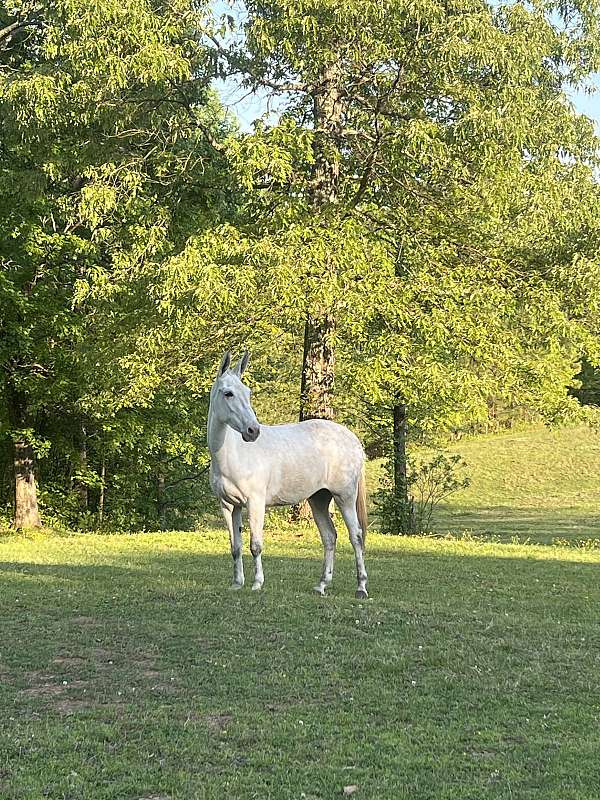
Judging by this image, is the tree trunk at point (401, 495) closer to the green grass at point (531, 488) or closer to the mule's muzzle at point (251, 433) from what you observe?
the green grass at point (531, 488)

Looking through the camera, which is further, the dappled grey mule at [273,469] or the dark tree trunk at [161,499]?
the dark tree trunk at [161,499]

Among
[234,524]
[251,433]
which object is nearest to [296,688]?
[251,433]

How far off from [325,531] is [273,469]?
1098 millimetres

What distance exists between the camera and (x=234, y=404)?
941cm

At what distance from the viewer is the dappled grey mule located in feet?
31.8

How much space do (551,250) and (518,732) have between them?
47.3ft

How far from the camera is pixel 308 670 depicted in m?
7.22

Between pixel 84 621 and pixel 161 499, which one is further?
pixel 161 499

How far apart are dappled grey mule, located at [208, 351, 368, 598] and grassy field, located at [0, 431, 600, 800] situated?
2.40 feet

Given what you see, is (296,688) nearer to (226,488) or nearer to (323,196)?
(226,488)

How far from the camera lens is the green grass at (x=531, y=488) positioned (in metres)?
30.6

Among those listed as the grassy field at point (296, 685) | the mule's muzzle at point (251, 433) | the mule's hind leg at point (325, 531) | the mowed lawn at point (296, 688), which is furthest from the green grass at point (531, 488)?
the mule's muzzle at point (251, 433)

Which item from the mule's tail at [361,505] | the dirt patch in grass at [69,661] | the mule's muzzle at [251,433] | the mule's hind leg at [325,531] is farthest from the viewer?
the mule's tail at [361,505]

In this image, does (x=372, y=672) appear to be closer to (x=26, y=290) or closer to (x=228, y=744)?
(x=228, y=744)
